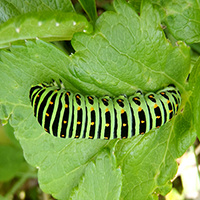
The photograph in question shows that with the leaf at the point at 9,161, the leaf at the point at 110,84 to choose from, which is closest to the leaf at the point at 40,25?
the leaf at the point at 110,84

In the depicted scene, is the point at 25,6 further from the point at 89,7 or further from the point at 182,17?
the point at 182,17

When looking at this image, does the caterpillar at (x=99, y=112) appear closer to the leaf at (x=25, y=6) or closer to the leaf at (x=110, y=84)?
the leaf at (x=110, y=84)

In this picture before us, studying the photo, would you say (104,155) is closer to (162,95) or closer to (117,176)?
(117,176)

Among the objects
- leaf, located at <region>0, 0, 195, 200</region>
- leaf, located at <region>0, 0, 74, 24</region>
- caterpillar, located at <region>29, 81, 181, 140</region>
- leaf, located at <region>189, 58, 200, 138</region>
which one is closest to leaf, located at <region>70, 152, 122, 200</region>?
leaf, located at <region>0, 0, 195, 200</region>

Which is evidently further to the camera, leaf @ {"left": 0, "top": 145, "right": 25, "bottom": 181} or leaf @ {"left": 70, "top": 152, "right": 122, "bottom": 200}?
leaf @ {"left": 0, "top": 145, "right": 25, "bottom": 181}

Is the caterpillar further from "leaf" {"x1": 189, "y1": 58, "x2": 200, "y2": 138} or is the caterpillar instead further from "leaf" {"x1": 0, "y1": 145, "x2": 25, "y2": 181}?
"leaf" {"x1": 0, "y1": 145, "x2": 25, "y2": 181}

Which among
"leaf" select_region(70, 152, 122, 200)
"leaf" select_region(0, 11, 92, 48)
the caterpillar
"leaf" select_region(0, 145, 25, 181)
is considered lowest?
"leaf" select_region(0, 145, 25, 181)

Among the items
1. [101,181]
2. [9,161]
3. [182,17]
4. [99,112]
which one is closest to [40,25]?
[99,112]

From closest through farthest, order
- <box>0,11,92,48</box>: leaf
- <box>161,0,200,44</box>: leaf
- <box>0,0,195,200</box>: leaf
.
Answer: <box>0,11,92,48</box>: leaf
<box>0,0,195,200</box>: leaf
<box>161,0,200,44</box>: leaf
